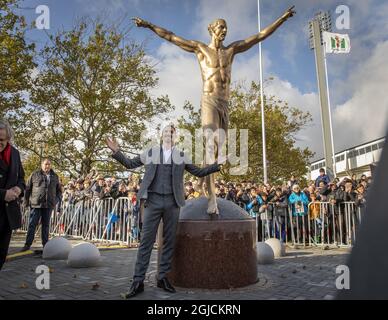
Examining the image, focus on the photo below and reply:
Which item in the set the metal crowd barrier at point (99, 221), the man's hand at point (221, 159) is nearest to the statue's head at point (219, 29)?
the man's hand at point (221, 159)

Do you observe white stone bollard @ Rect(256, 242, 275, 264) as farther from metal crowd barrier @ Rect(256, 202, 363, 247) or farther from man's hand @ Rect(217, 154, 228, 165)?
metal crowd barrier @ Rect(256, 202, 363, 247)

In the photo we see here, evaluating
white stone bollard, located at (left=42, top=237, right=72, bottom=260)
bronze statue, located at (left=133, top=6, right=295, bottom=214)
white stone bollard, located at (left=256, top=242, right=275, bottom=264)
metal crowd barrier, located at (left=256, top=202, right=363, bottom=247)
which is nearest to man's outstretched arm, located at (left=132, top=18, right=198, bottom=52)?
bronze statue, located at (left=133, top=6, right=295, bottom=214)

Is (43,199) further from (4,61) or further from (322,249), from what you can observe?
(4,61)

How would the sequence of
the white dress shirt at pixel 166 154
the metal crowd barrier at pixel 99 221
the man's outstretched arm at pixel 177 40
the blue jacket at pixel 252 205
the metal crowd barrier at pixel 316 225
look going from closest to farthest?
1. the white dress shirt at pixel 166 154
2. the man's outstretched arm at pixel 177 40
3. the metal crowd barrier at pixel 316 225
4. the metal crowd barrier at pixel 99 221
5. the blue jacket at pixel 252 205

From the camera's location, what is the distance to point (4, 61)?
1800 cm

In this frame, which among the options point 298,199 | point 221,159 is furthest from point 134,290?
point 298,199

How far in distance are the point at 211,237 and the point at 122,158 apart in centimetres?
182

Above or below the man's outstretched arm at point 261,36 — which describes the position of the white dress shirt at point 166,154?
below

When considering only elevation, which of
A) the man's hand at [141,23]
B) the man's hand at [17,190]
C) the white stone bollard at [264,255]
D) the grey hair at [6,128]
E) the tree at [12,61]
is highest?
the tree at [12,61]

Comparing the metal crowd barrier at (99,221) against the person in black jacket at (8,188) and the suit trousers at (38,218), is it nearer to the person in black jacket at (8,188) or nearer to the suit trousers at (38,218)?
the suit trousers at (38,218)

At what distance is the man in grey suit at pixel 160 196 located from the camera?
4.96 metres

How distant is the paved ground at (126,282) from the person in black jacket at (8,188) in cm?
88

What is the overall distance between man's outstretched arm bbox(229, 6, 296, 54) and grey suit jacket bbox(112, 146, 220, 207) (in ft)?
7.52

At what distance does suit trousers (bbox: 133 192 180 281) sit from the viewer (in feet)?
16.3
